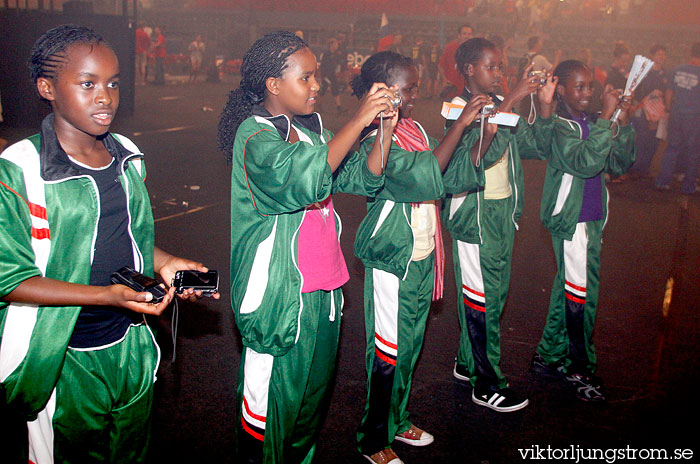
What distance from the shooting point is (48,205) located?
6.63ft

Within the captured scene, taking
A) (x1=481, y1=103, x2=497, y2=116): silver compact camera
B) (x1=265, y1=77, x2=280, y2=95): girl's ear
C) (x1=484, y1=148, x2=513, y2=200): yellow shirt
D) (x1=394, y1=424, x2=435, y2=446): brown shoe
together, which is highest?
(x1=265, y1=77, x2=280, y2=95): girl's ear

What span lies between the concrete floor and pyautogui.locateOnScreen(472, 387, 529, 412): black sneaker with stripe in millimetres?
51

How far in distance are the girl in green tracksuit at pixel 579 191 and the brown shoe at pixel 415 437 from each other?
1.12m

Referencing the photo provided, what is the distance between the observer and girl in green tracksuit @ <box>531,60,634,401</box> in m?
3.80

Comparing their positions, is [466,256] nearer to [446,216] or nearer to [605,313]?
[446,216]

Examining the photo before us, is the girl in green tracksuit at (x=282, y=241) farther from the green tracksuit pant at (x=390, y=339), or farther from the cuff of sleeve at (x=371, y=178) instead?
the green tracksuit pant at (x=390, y=339)

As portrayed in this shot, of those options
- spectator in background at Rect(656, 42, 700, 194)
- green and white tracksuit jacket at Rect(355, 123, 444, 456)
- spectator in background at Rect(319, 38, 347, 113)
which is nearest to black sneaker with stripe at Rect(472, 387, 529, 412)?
green and white tracksuit jacket at Rect(355, 123, 444, 456)

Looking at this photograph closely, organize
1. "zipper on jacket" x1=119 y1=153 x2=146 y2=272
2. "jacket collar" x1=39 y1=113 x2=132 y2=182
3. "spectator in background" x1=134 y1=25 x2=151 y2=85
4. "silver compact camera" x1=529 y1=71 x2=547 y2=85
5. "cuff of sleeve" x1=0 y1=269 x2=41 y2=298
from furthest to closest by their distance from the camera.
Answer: "spectator in background" x1=134 y1=25 x2=151 y2=85 < "silver compact camera" x1=529 y1=71 x2=547 y2=85 < "zipper on jacket" x1=119 y1=153 x2=146 y2=272 < "jacket collar" x1=39 y1=113 x2=132 y2=182 < "cuff of sleeve" x1=0 y1=269 x2=41 y2=298

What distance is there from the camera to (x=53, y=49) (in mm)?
2082

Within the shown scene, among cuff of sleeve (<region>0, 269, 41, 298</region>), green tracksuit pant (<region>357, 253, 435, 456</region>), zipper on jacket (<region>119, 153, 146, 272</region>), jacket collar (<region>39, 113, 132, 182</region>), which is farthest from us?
green tracksuit pant (<region>357, 253, 435, 456</region>)

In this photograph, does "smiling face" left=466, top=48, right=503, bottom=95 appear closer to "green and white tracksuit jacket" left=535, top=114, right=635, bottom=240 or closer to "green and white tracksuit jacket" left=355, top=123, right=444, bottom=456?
"green and white tracksuit jacket" left=535, top=114, right=635, bottom=240

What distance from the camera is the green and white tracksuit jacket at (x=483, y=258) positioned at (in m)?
3.69

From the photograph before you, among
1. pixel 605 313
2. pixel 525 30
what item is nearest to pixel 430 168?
pixel 605 313

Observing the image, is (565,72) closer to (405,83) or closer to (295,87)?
(405,83)
